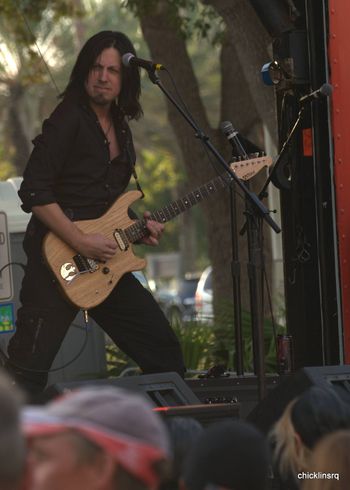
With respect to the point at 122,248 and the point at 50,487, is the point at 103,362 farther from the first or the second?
the point at 50,487

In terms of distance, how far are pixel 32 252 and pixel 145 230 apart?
51 centimetres

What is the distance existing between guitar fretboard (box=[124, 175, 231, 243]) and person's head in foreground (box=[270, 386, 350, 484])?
2417mm

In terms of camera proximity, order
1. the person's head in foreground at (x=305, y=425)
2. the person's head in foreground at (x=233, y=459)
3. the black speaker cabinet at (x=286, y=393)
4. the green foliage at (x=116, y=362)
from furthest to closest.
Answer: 1. the green foliage at (x=116, y=362)
2. the black speaker cabinet at (x=286, y=393)
3. the person's head in foreground at (x=305, y=425)
4. the person's head in foreground at (x=233, y=459)

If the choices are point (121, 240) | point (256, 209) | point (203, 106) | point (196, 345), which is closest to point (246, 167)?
point (256, 209)

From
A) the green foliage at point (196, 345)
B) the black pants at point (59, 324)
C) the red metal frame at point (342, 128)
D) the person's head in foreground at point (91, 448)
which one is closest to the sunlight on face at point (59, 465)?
the person's head in foreground at point (91, 448)

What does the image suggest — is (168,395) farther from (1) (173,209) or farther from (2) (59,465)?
(2) (59,465)

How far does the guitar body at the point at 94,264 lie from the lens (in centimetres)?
545

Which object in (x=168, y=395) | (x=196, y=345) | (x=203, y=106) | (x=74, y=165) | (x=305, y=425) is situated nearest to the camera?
(x=305, y=425)

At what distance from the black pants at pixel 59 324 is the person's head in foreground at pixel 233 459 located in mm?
2977

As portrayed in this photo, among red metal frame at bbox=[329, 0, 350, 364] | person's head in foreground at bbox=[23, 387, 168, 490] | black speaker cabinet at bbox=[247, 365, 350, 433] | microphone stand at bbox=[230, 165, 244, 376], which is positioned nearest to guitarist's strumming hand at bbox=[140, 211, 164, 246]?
microphone stand at bbox=[230, 165, 244, 376]

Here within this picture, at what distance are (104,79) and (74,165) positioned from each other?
40cm

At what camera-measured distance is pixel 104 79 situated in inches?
218

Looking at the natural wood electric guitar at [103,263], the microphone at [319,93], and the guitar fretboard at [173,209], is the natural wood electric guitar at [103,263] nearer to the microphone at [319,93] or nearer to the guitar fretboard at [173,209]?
the guitar fretboard at [173,209]

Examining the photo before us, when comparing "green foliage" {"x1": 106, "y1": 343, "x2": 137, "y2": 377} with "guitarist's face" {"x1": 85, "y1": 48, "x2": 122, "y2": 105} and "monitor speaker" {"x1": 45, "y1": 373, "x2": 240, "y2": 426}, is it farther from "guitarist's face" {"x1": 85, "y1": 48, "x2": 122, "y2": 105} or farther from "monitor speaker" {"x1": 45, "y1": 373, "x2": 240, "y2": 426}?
"monitor speaker" {"x1": 45, "y1": 373, "x2": 240, "y2": 426}
